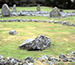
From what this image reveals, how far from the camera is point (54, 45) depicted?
9.23 m

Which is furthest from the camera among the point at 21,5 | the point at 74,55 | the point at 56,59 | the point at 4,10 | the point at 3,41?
the point at 21,5

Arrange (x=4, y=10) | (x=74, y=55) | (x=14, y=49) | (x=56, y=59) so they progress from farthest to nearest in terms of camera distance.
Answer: (x=4, y=10)
(x=14, y=49)
(x=74, y=55)
(x=56, y=59)

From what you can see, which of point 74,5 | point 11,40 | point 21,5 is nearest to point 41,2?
point 21,5

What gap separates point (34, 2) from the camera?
3981 cm

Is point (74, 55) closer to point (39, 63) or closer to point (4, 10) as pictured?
point (39, 63)

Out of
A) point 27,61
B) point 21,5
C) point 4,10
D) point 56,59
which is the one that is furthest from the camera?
point 21,5

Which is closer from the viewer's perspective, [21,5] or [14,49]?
[14,49]

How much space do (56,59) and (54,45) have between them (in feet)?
8.18

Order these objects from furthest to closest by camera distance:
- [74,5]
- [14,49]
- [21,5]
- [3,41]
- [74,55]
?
1. [21,5]
2. [74,5]
3. [3,41]
4. [14,49]
5. [74,55]

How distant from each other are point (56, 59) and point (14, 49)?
2691 millimetres

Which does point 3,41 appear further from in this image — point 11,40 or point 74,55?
point 74,55

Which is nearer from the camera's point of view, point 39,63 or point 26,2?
point 39,63

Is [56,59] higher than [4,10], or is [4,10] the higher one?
[4,10]

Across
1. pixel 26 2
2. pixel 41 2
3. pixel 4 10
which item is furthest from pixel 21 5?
pixel 4 10
